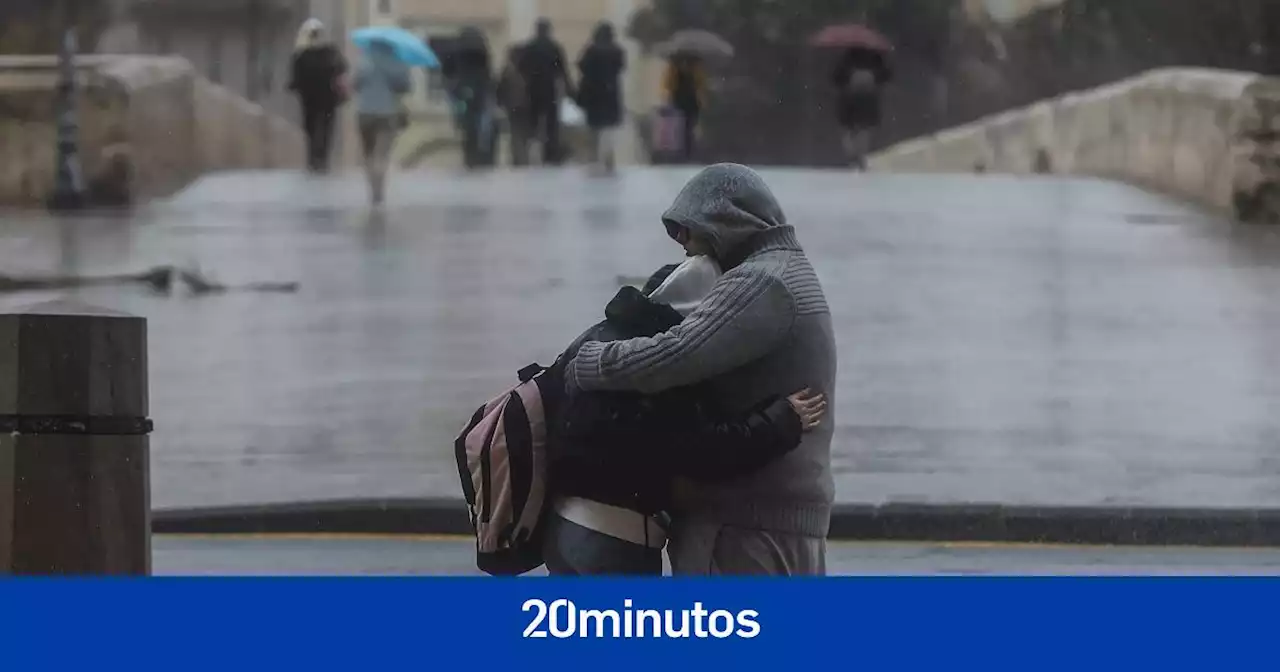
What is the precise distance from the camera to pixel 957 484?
7270mm

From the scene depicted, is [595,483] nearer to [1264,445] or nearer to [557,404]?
[557,404]

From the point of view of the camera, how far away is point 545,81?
8242mm

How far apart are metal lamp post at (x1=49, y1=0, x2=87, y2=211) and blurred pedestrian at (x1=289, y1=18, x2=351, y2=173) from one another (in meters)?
0.74

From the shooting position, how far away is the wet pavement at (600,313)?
7344 millimetres

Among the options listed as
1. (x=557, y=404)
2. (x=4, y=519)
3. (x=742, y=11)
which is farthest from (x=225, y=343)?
(x=557, y=404)

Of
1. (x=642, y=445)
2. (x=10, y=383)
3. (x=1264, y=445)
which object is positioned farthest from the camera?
(x=1264, y=445)

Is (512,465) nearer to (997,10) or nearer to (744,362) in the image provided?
(744,362)

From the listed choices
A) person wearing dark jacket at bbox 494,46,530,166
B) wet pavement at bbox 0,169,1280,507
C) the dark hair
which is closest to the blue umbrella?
person wearing dark jacket at bbox 494,46,530,166

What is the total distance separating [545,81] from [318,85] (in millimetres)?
788

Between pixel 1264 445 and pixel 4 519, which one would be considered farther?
pixel 1264 445

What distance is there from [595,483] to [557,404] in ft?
0.50

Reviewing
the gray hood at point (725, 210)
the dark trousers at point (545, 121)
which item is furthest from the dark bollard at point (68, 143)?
the gray hood at point (725, 210)

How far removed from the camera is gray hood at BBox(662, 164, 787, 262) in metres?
4.05

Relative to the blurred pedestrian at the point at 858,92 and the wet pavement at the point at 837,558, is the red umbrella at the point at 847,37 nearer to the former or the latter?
the blurred pedestrian at the point at 858,92
